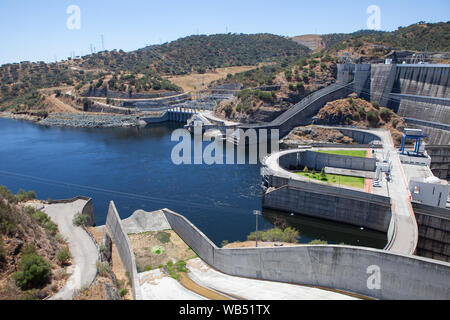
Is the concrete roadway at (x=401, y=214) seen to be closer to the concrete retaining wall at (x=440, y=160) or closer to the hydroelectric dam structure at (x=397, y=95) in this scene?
the concrete retaining wall at (x=440, y=160)

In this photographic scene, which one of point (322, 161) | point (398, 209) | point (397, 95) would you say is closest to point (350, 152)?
point (322, 161)

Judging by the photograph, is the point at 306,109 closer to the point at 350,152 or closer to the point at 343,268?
the point at 350,152

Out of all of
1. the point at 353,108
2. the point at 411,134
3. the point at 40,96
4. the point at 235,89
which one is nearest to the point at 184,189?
the point at 411,134

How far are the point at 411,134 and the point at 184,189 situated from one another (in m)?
31.6

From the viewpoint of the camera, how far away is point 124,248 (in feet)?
79.8

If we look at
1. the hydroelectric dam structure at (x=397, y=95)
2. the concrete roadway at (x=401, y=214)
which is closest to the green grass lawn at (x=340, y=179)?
the concrete roadway at (x=401, y=214)

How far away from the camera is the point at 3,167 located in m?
55.9

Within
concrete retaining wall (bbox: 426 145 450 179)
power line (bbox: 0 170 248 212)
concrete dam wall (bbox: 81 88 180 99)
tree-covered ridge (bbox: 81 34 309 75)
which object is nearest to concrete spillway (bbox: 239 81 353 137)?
concrete retaining wall (bbox: 426 145 450 179)

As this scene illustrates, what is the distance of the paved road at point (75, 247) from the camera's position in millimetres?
18062

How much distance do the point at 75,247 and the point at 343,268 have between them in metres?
18.1

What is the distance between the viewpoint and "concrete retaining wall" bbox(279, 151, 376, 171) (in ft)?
144

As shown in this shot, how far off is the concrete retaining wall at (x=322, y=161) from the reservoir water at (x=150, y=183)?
17.0 feet

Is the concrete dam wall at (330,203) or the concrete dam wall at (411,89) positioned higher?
the concrete dam wall at (411,89)

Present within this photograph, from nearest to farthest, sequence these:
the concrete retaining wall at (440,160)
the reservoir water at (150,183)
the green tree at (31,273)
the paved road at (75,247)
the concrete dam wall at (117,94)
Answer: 1. the green tree at (31,273)
2. the paved road at (75,247)
3. the reservoir water at (150,183)
4. the concrete retaining wall at (440,160)
5. the concrete dam wall at (117,94)
